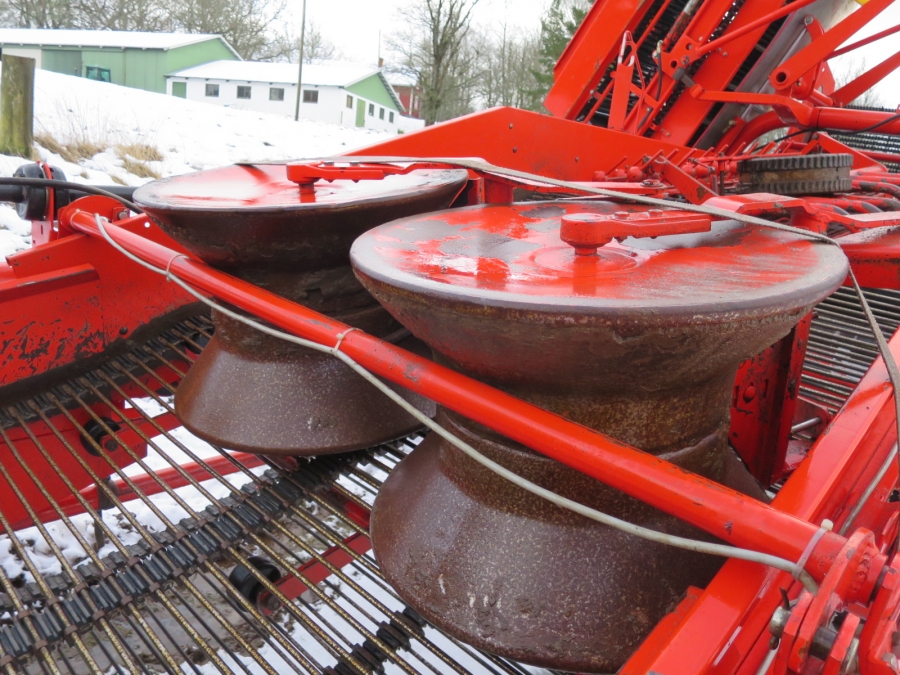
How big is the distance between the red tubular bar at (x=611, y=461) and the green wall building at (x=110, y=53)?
3426 centimetres

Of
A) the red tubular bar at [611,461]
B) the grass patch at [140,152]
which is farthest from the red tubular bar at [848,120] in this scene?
the grass patch at [140,152]

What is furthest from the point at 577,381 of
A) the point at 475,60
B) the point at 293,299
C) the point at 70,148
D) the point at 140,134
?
the point at 475,60

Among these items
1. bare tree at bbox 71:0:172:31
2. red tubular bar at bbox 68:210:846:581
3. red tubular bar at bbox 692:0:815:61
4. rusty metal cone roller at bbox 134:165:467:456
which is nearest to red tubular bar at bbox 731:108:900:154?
red tubular bar at bbox 692:0:815:61

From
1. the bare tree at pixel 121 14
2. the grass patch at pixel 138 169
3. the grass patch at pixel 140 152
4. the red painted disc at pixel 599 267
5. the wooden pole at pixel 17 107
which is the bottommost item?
the grass patch at pixel 138 169

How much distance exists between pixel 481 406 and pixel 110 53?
3496 centimetres

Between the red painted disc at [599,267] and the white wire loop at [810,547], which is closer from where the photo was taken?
the white wire loop at [810,547]

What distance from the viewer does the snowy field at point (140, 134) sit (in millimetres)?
8094

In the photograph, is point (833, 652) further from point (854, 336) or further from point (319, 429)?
point (854, 336)

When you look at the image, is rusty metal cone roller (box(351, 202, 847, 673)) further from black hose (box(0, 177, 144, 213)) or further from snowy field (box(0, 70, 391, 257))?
snowy field (box(0, 70, 391, 257))

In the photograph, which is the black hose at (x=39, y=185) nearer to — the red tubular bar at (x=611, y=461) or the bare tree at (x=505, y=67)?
the red tubular bar at (x=611, y=461)

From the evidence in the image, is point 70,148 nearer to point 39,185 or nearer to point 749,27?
point 39,185

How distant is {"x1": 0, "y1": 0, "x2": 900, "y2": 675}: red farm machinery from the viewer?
3.28ft

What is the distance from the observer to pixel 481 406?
1.15m

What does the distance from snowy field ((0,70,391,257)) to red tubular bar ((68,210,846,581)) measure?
5.00m
